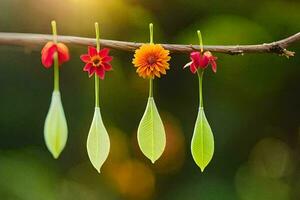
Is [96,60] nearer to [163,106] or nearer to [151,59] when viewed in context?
[151,59]

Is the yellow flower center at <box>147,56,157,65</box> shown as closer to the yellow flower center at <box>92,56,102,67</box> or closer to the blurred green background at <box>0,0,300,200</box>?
the yellow flower center at <box>92,56,102,67</box>

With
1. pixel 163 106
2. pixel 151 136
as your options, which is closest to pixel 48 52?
pixel 151 136

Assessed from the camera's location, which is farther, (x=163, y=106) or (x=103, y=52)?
(x=163, y=106)

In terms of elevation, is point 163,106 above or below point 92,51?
below

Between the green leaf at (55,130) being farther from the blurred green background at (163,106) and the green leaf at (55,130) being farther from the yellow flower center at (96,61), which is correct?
the blurred green background at (163,106)

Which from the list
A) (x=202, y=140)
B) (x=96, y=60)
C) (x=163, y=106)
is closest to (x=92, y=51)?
(x=96, y=60)

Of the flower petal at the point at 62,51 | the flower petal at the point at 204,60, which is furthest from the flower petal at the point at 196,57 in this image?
the flower petal at the point at 62,51

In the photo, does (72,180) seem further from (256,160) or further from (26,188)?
(256,160)

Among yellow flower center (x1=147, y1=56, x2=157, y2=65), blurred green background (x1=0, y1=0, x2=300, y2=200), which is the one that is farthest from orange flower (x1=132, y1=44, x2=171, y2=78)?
blurred green background (x1=0, y1=0, x2=300, y2=200)
